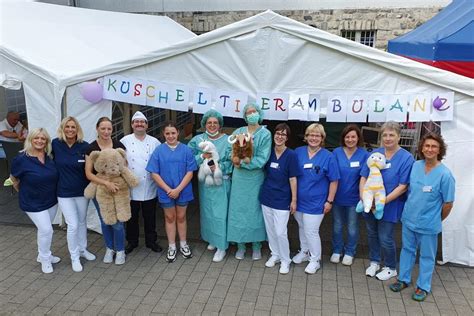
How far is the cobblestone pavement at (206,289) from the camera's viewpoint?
3729mm

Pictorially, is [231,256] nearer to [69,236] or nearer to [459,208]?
[69,236]

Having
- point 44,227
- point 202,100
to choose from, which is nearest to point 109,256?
point 44,227

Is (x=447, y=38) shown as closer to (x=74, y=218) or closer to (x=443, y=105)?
(x=443, y=105)

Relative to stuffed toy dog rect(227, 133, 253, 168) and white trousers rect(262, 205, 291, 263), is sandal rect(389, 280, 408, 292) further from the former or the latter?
stuffed toy dog rect(227, 133, 253, 168)

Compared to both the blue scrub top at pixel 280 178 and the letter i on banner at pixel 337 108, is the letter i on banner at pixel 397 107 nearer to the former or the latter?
the letter i on banner at pixel 337 108

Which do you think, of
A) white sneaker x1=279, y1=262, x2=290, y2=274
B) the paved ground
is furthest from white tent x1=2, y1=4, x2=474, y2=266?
white sneaker x1=279, y1=262, x2=290, y2=274

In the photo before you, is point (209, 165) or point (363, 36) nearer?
point (209, 165)

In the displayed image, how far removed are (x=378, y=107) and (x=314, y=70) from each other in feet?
2.49

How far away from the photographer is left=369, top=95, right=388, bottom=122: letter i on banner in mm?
4371

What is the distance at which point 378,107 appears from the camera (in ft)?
14.4

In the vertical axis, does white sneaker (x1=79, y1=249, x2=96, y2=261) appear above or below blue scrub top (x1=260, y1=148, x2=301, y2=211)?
below

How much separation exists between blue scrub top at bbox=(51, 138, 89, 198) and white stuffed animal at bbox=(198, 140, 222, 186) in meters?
1.15

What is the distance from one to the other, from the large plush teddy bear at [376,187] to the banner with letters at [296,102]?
26.8 inches

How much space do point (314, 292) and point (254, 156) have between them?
1.40 m
